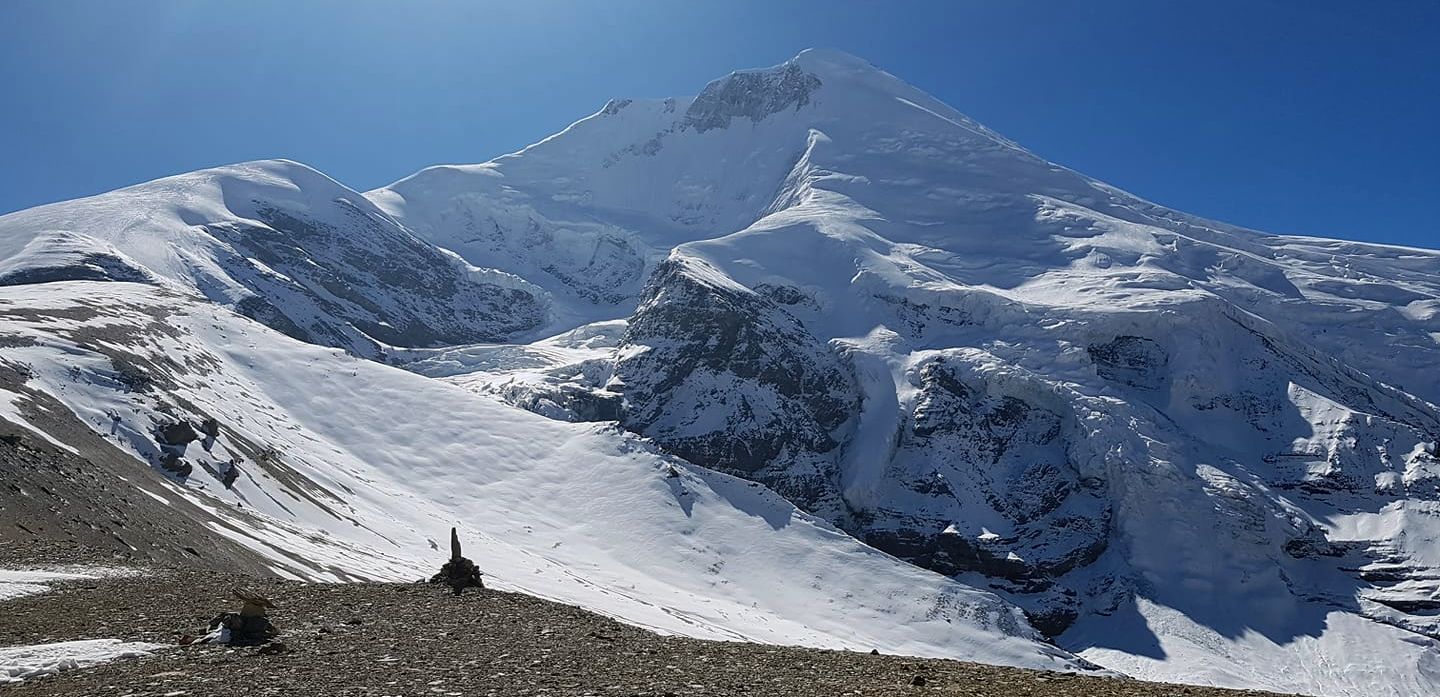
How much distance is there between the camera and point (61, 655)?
1547cm

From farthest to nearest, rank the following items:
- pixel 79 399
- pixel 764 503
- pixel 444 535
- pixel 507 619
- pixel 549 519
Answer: pixel 764 503 → pixel 549 519 → pixel 444 535 → pixel 79 399 → pixel 507 619

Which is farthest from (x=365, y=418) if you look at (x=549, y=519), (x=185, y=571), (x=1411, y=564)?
(x=1411, y=564)

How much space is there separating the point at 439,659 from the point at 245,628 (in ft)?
12.7

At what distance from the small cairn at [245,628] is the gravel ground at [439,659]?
1.26ft

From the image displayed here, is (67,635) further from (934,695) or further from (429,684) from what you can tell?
(934,695)

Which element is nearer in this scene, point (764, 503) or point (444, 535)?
point (444, 535)

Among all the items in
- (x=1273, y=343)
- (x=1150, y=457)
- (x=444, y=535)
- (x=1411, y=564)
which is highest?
(x=1273, y=343)

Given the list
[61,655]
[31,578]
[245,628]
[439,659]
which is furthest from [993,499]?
[61,655]

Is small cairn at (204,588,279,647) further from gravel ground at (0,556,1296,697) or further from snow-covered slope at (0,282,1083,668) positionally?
snow-covered slope at (0,282,1083,668)

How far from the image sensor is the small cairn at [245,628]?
16.6m

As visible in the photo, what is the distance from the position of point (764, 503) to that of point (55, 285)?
97588 mm

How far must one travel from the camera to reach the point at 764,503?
136125 millimetres

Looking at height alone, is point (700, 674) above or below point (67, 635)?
above

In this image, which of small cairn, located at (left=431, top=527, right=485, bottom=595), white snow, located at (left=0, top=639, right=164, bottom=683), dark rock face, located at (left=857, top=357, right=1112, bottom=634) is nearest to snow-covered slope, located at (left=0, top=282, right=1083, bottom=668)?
small cairn, located at (left=431, top=527, right=485, bottom=595)
